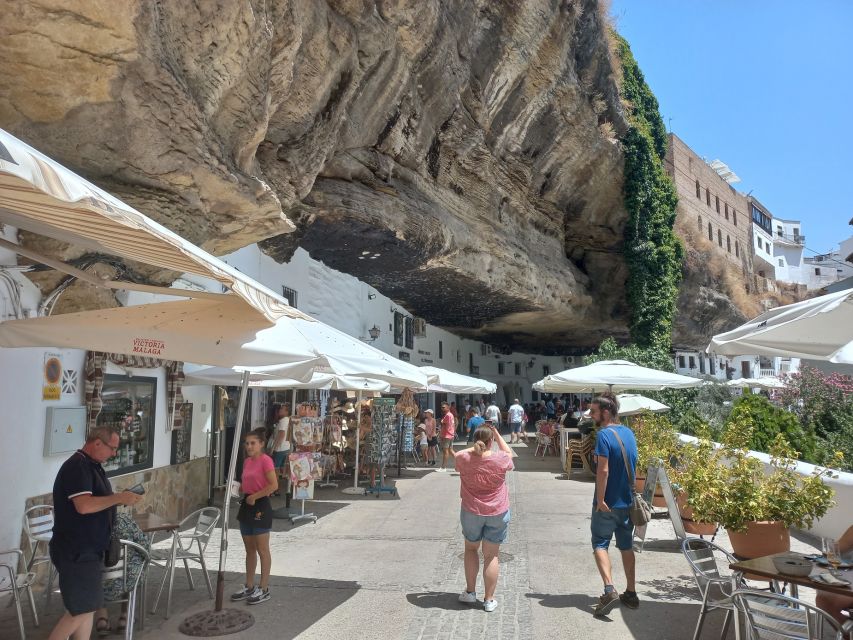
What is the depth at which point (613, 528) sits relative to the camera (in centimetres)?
495

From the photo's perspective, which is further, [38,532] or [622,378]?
[622,378]

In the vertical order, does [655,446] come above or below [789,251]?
below

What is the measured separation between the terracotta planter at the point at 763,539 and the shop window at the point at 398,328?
15700 mm

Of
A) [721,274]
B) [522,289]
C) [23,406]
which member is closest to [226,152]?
[23,406]

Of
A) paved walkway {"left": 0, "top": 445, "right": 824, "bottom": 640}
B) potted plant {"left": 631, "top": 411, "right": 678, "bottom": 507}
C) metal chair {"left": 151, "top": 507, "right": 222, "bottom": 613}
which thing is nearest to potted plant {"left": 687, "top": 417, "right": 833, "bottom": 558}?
paved walkway {"left": 0, "top": 445, "right": 824, "bottom": 640}

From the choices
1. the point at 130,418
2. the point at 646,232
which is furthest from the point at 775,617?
the point at 646,232

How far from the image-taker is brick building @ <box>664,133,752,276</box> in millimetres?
30281

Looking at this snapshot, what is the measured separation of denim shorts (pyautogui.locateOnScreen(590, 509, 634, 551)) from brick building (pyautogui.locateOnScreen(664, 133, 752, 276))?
80.6 ft

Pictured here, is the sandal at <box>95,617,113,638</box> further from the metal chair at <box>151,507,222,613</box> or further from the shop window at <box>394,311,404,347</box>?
the shop window at <box>394,311,404,347</box>

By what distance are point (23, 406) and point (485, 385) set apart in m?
11.2

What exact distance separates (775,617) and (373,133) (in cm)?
1162

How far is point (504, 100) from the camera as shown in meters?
17.1

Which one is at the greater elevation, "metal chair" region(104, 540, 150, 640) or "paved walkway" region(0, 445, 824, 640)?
"metal chair" region(104, 540, 150, 640)

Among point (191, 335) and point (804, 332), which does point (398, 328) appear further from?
point (191, 335)
